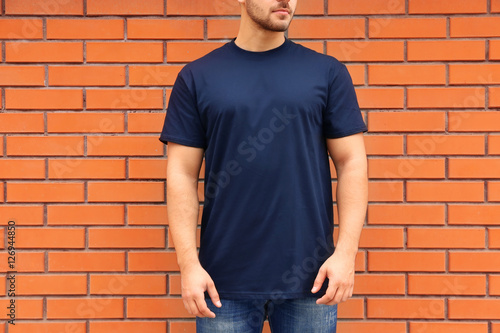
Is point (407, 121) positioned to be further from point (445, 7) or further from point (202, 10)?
point (202, 10)

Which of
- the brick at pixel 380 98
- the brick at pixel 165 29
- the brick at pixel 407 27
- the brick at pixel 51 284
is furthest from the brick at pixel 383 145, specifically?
the brick at pixel 51 284

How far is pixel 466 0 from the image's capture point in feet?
7.05

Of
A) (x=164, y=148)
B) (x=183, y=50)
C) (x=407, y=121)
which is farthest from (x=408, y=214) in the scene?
(x=183, y=50)

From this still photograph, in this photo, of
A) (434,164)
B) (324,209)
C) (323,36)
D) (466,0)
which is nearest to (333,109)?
(324,209)

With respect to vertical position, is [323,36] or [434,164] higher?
[323,36]

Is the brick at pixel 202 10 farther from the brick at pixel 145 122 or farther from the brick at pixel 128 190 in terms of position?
the brick at pixel 128 190

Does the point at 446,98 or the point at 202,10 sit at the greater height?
the point at 202,10

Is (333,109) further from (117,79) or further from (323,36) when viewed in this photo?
(117,79)

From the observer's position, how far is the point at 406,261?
218cm

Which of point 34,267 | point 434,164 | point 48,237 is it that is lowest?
point 34,267

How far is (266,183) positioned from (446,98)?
1.02m

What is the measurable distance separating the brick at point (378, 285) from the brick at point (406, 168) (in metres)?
0.46

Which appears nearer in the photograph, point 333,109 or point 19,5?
point 333,109

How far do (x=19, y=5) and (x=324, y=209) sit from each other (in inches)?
65.4
